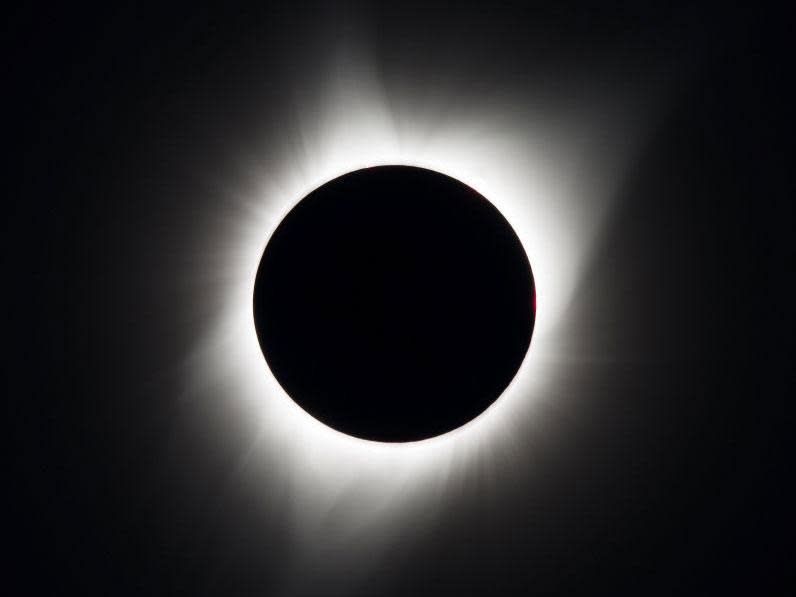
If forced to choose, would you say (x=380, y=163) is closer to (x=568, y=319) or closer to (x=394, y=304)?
(x=394, y=304)

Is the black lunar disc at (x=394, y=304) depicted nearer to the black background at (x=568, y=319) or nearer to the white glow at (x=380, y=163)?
the white glow at (x=380, y=163)

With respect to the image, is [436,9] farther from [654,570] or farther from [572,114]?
[654,570]

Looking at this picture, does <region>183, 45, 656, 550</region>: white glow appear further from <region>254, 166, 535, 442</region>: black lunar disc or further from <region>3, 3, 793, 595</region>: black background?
<region>254, 166, 535, 442</region>: black lunar disc

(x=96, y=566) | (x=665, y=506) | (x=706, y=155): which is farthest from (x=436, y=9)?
(x=96, y=566)

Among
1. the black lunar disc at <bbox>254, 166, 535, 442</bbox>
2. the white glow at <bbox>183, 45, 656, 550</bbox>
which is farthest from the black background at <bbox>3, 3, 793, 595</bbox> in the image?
the black lunar disc at <bbox>254, 166, 535, 442</bbox>

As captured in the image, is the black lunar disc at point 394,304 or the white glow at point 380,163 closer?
the black lunar disc at point 394,304

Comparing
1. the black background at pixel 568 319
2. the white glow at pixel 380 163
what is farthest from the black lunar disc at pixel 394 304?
the black background at pixel 568 319
